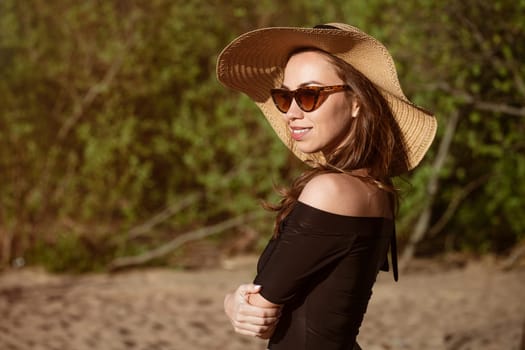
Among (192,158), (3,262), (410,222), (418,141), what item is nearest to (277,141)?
(192,158)

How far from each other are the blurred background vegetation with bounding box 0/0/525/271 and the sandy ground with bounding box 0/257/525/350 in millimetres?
640

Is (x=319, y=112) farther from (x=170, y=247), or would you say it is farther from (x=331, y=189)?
(x=170, y=247)

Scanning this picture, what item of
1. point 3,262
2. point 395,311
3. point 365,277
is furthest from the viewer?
point 3,262

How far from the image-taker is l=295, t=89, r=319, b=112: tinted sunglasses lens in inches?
65.9

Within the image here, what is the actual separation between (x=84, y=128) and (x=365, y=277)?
689 centimetres

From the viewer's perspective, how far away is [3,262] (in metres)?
7.88

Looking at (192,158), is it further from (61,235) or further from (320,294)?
(320,294)

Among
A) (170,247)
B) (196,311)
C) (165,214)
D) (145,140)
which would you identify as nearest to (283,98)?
(196,311)

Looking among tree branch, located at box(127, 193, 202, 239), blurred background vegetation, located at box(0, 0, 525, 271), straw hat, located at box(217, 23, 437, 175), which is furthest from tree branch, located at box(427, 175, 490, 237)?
straw hat, located at box(217, 23, 437, 175)

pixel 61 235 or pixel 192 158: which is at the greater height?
pixel 192 158

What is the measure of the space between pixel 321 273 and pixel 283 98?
50 cm

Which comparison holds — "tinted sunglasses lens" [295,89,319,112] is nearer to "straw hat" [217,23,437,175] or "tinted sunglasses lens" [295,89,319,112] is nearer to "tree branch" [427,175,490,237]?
"straw hat" [217,23,437,175]

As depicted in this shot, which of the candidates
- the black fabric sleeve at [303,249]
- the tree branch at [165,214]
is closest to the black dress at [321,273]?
the black fabric sleeve at [303,249]

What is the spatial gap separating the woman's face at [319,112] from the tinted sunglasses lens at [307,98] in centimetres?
1
